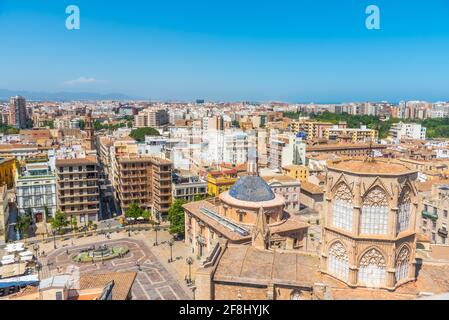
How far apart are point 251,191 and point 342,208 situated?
1804 centimetres

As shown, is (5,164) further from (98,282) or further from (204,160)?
(98,282)

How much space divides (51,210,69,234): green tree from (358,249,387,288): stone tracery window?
37.5 metres

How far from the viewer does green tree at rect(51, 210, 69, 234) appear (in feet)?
144

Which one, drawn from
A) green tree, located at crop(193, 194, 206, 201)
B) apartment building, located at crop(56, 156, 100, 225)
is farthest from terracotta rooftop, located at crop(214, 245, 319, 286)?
apartment building, located at crop(56, 156, 100, 225)

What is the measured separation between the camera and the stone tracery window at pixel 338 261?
16703 mm

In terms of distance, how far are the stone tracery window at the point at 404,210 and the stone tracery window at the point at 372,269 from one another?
1.50 meters

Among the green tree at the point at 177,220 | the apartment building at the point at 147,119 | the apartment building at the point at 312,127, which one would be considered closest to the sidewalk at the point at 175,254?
the green tree at the point at 177,220

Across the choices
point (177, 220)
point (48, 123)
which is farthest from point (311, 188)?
point (48, 123)

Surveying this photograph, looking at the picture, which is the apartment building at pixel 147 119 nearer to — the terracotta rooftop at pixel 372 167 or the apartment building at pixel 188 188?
the apartment building at pixel 188 188

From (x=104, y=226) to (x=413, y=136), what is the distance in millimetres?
98261

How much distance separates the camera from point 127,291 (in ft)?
51.1

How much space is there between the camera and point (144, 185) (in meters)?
51.8
